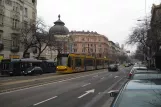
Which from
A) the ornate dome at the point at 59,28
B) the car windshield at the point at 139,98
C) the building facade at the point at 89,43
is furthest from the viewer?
the building facade at the point at 89,43

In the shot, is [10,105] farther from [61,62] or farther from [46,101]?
[61,62]

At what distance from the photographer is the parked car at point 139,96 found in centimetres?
502

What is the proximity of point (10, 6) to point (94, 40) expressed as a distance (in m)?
92.1

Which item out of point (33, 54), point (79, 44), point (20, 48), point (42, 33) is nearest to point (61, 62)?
point (42, 33)

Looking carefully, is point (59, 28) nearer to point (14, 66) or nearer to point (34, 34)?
point (34, 34)

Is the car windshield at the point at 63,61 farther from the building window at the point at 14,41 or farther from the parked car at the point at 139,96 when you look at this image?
the parked car at the point at 139,96

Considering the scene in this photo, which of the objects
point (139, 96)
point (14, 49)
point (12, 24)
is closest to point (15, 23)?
point (12, 24)

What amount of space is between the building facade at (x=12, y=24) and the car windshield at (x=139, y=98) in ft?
138

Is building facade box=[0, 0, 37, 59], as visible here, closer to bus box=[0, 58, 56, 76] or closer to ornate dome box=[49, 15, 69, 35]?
bus box=[0, 58, 56, 76]

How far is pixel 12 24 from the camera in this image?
49969mm

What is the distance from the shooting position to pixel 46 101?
11805 millimetres

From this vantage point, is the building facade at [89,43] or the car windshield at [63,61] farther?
the building facade at [89,43]

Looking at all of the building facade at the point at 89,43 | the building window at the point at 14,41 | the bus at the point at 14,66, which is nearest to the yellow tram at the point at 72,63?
the bus at the point at 14,66

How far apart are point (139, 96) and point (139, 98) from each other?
0.34 ft
